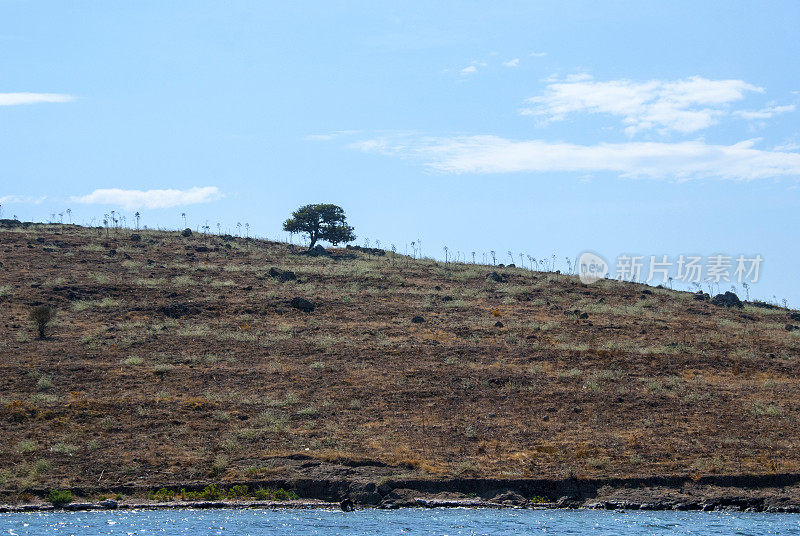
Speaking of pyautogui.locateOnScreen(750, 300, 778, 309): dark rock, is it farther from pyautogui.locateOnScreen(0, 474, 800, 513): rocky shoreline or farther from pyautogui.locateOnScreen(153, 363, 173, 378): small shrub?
pyautogui.locateOnScreen(153, 363, 173, 378): small shrub

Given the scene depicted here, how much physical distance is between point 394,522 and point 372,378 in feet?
54.0

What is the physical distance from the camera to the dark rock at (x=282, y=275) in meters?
65.0

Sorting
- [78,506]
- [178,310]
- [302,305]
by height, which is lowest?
[78,506]

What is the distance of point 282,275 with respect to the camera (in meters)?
65.6

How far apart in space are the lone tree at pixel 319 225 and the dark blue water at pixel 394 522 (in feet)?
194

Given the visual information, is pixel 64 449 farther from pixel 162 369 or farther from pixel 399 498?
pixel 399 498

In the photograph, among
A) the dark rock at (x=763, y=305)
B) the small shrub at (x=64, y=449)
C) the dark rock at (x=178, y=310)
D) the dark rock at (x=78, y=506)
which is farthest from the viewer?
the dark rock at (x=763, y=305)

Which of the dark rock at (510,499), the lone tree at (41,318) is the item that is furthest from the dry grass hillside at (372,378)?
the dark rock at (510,499)

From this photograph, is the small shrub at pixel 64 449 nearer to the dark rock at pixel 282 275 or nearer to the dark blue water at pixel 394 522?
the dark blue water at pixel 394 522

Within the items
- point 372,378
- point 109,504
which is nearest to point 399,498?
point 109,504

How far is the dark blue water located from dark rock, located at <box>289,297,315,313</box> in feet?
91.5

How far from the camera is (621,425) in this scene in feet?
118

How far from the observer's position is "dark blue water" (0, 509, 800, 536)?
2331cm

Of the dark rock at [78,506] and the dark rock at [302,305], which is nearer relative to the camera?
the dark rock at [78,506]
